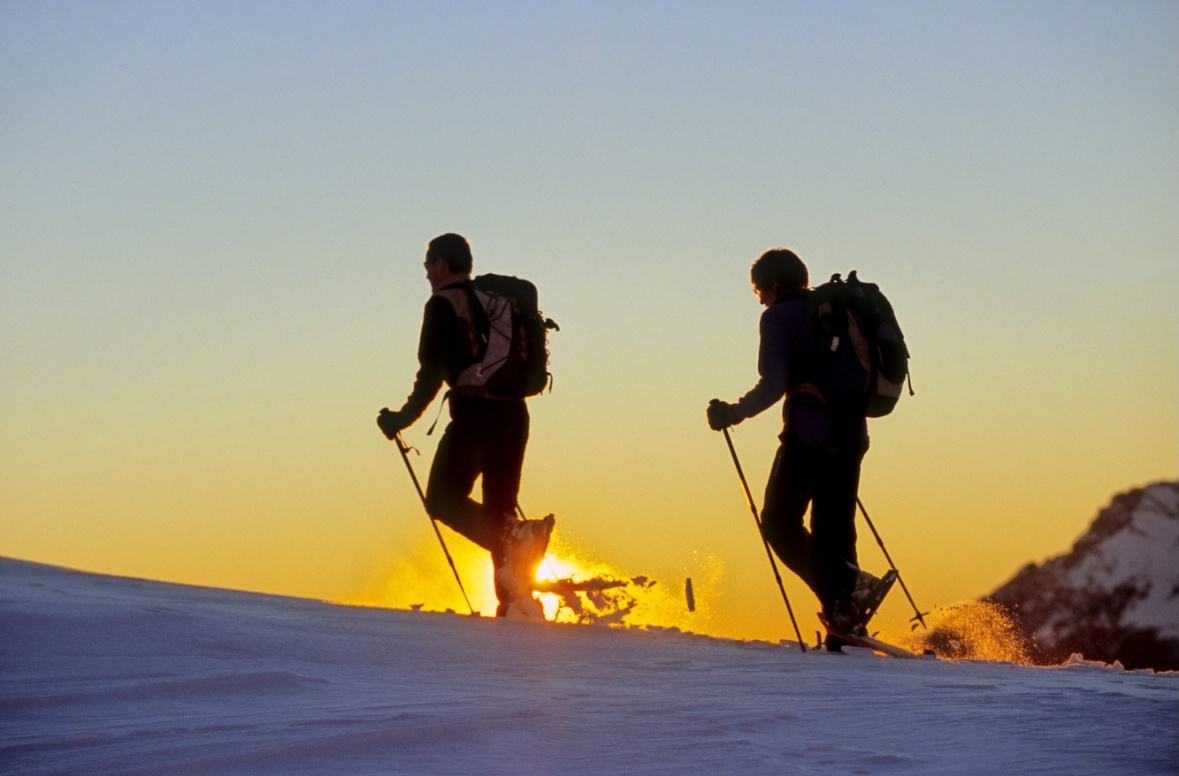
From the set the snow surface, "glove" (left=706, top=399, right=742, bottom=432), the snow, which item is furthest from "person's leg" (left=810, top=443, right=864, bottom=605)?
the snow

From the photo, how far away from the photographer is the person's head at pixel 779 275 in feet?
26.0

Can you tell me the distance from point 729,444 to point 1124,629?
120ft

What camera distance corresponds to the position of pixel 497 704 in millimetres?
4773

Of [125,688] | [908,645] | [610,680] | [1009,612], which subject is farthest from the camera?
[1009,612]

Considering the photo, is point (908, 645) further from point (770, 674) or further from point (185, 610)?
point (185, 610)

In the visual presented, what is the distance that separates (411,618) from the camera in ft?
25.6

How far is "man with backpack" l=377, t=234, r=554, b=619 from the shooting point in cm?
847

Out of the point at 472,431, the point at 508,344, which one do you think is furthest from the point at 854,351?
the point at 472,431

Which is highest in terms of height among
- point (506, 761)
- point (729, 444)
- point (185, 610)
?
point (729, 444)

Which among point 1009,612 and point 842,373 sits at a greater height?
point 842,373

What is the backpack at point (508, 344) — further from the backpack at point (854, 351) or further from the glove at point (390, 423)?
the backpack at point (854, 351)

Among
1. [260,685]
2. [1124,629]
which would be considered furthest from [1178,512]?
[260,685]

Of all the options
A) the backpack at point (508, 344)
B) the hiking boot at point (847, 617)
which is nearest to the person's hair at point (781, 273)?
the backpack at point (508, 344)

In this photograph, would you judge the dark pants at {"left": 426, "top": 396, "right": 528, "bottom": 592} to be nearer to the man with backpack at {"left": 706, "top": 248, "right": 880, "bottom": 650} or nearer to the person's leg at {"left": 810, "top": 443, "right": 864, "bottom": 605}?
the man with backpack at {"left": 706, "top": 248, "right": 880, "bottom": 650}
